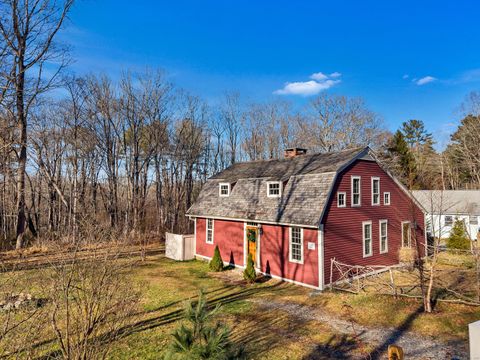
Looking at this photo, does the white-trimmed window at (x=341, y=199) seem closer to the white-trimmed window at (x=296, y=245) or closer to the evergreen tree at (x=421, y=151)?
the white-trimmed window at (x=296, y=245)

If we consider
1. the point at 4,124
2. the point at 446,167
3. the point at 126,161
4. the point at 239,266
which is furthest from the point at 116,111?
the point at 446,167

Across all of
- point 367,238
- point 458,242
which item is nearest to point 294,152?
point 367,238

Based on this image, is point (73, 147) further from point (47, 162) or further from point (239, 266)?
point (239, 266)

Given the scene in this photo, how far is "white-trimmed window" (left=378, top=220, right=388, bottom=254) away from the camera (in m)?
16.2

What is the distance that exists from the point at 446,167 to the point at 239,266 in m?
38.7

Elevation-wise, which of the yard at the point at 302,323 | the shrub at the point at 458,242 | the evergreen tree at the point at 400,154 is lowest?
the yard at the point at 302,323

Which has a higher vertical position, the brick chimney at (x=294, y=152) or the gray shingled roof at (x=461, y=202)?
the brick chimney at (x=294, y=152)

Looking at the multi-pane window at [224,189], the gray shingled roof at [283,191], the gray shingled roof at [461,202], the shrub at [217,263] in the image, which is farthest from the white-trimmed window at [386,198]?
the gray shingled roof at [461,202]

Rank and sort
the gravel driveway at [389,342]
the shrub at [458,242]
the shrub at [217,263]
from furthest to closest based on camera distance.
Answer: the shrub at [458,242] < the shrub at [217,263] < the gravel driveway at [389,342]

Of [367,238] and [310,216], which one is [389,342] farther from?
[367,238]

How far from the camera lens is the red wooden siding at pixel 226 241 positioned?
1714cm

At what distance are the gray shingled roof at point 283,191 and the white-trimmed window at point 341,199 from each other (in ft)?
Answer: 3.27

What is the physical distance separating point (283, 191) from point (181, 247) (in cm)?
834

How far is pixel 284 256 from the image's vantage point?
14.5 meters
